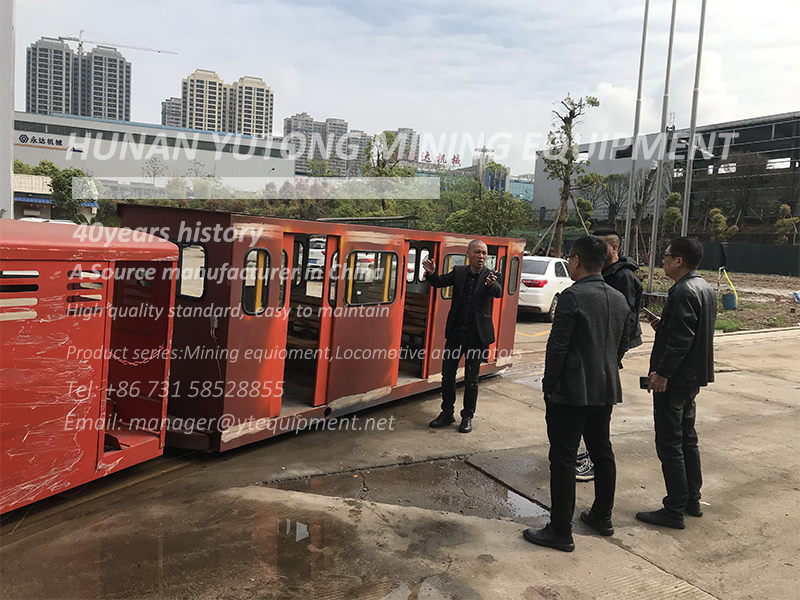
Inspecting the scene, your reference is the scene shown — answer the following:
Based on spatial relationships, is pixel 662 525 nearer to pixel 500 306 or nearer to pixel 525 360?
pixel 500 306

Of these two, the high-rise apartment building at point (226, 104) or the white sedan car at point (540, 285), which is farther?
the high-rise apartment building at point (226, 104)

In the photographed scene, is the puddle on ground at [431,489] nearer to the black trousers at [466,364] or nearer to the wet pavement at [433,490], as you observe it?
the wet pavement at [433,490]

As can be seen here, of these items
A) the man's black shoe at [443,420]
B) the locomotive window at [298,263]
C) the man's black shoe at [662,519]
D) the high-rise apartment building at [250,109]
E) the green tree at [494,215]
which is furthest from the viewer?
the high-rise apartment building at [250,109]

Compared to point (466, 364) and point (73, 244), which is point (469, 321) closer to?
point (466, 364)

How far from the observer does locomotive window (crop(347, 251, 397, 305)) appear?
602cm

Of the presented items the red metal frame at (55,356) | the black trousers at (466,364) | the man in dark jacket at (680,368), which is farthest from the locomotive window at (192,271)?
the man in dark jacket at (680,368)

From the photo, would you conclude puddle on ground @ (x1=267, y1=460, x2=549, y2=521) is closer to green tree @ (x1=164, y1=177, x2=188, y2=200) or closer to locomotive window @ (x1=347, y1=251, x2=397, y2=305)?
locomotive window @ (x1=347, y1=251, x2=397, y2=305)

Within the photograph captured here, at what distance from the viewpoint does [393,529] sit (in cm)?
409

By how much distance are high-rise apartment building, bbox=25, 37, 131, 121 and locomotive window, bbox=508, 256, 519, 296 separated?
124 meters

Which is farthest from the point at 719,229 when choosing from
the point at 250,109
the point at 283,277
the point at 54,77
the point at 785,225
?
the point at 54,77

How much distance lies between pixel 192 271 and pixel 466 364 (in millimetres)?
2878

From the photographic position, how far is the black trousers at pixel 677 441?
4.25 meters

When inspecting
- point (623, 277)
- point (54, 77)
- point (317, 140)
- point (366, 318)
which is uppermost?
point (54, 77)

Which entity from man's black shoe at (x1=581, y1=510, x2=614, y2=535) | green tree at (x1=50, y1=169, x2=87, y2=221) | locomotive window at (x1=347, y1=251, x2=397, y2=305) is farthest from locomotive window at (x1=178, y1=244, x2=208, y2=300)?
green tree at (x1=50, y1=169, x2=87, y2=221)
